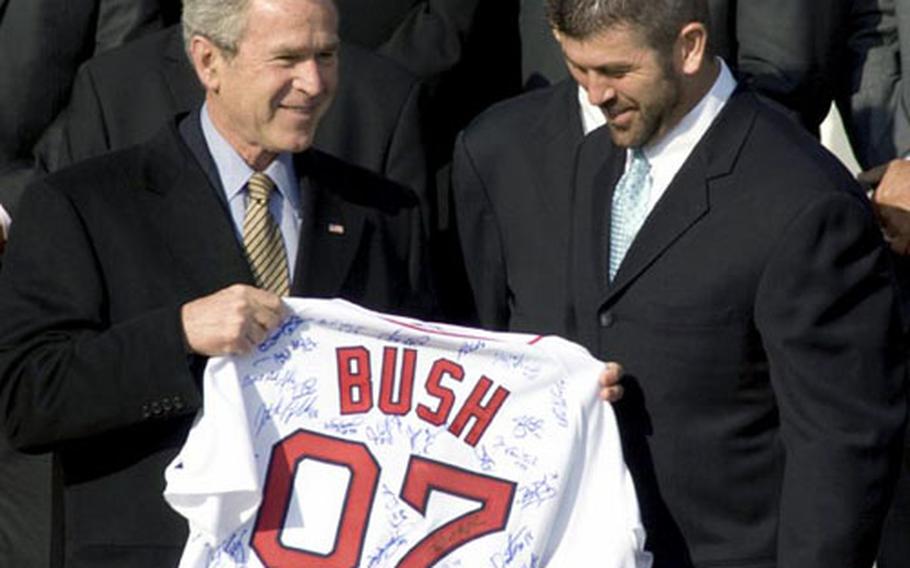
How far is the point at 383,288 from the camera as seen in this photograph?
502 cm

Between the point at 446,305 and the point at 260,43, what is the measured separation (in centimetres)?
93

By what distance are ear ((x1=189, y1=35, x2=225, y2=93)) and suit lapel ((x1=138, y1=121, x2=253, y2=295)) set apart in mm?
175

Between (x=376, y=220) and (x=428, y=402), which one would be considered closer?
(x=428, y=402)

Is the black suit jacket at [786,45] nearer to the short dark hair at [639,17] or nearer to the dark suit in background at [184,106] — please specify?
the dark suit in background at [184,106]

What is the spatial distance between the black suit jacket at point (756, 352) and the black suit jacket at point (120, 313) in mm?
622

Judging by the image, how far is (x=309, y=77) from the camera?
4812 millimetres

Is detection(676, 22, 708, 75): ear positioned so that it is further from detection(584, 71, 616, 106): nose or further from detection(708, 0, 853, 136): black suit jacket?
detection(708, 0, 853, 136): black suit jacket

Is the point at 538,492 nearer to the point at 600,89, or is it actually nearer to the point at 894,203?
the point at 600,89

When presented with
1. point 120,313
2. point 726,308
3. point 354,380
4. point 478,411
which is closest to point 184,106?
point 120,313

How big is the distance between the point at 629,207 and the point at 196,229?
33.1 inches

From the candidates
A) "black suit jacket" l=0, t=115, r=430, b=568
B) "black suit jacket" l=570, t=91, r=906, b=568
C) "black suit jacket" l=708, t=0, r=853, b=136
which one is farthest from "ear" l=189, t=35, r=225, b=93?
"black suit jacket" l=708, t=0, r=853, b=136

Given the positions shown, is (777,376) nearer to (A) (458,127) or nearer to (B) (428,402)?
(B) (428,402)

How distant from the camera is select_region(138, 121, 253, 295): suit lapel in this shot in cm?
482

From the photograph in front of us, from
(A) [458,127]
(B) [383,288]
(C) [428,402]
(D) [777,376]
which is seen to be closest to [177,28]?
(A) [458,127]
